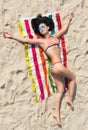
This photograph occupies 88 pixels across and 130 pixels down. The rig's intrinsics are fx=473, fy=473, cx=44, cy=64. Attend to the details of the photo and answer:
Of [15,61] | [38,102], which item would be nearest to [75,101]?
[38,102]

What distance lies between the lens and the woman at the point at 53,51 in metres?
3.18

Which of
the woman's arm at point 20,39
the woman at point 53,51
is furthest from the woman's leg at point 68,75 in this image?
the woman's arm at point 20,39

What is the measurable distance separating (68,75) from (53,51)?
0.19 meters

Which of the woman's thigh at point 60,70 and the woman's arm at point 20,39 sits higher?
the woman's arm at point 20,39

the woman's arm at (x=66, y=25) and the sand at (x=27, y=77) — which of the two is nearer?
the sand at (x=27, y=77)

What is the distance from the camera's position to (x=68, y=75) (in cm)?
321

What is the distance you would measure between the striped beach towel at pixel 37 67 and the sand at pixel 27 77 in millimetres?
34

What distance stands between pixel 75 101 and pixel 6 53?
1.92 feet

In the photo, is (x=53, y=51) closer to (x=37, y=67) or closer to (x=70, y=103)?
(x=37, y=67)

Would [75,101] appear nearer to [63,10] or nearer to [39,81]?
[39,81]

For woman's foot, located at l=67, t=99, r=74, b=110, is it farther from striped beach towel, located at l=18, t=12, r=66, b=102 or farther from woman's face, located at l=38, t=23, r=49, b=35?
woman's face, located at l=38, t=23, r=49, b=35

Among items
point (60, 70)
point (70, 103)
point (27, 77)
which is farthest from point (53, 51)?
point (70, 103)

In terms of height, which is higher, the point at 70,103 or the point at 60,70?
the point at 60,70

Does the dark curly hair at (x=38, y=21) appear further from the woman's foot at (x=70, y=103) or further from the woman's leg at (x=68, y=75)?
the woman's foot at (x=70, y=103)
